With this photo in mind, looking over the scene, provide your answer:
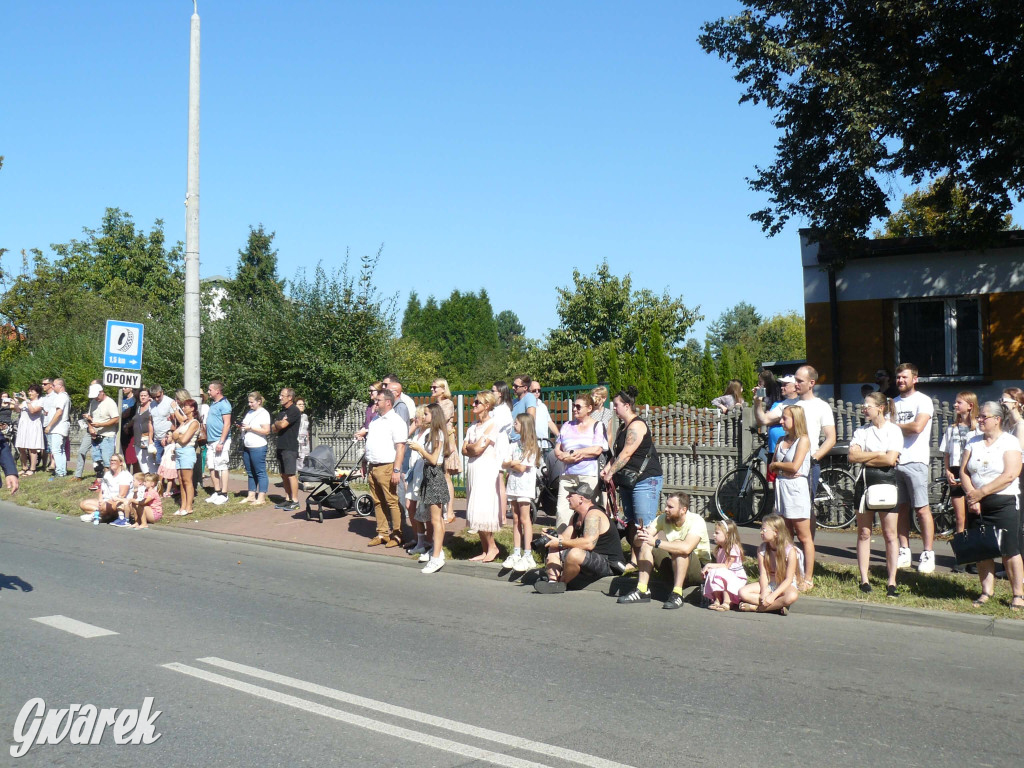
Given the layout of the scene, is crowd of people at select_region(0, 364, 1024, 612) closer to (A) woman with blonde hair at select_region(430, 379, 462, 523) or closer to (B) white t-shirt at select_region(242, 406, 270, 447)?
(A) woman with blonde hair at select_region(430, 379, 462, 523)

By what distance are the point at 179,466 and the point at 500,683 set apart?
11.0 m

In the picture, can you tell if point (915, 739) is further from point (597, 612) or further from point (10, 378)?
point (10, 378)

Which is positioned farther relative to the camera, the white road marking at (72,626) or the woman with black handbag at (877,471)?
the woman with black handbag at (877,471)

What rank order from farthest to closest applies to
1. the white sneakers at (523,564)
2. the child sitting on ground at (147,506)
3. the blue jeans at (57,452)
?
the blue jeans at (57,452) < the child sitting on ground at (147,506) < the white sneakers at (523,564)

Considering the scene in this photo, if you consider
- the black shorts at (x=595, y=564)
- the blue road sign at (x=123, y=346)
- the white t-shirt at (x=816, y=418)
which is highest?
the blue road sign at (x=123, y=346)

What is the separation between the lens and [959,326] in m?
16.5

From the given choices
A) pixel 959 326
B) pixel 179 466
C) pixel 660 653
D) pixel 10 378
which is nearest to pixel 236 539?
pixel 179 466

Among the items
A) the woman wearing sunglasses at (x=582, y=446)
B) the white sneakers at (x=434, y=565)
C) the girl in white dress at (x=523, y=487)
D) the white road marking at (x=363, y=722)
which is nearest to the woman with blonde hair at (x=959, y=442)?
the woman wearing sunglasses at (x=582, y=446)

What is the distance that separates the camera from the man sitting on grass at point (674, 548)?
8.97 meters

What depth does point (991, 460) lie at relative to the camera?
828cm

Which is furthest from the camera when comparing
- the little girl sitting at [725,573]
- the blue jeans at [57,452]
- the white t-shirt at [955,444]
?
the blue jeans at [57,452]

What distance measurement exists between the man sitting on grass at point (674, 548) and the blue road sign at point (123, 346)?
10768mm

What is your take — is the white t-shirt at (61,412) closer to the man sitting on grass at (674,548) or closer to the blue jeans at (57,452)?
the blue jeans at (57,452)

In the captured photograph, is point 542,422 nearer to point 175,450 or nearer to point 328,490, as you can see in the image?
point 328,490
